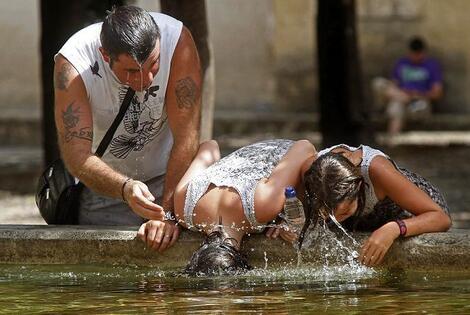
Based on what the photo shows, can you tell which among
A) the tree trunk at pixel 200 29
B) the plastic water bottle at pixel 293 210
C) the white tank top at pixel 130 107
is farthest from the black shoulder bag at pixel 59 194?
the tree trunk at pixel 200 29

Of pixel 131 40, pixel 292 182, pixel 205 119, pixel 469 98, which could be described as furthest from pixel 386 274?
pixel 469 98

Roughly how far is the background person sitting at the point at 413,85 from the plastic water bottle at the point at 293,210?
1111cm

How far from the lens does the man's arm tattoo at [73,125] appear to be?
6223mm

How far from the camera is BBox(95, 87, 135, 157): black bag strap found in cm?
632

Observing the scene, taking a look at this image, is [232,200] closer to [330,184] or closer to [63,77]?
[330,184]

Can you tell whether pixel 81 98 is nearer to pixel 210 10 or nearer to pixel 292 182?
pixel 292 182

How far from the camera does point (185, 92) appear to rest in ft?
20.7

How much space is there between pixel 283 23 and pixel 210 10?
103 cm

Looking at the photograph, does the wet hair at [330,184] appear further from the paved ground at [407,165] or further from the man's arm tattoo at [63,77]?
the paved ground at [407,165]

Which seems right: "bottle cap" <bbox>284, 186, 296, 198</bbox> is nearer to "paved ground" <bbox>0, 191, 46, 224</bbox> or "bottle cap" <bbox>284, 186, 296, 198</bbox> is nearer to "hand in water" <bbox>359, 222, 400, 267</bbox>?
"hand in water" <bbox>359, 222, 400, 267</bbox>

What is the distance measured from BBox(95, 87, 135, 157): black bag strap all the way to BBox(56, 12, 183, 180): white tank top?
0.02 meters

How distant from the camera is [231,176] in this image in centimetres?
616

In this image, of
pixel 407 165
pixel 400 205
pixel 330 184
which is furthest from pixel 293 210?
pixel 407 165

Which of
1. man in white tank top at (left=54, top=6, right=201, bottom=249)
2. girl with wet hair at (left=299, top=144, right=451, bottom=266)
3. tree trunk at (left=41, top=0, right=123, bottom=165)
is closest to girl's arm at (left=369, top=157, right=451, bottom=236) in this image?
girl with wet hair at (left=299, top=144, right=451, bottom=266)
